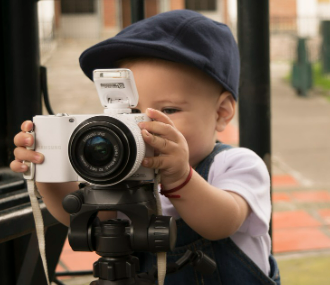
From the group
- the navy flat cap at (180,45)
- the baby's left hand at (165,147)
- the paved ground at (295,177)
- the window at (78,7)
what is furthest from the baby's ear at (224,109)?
the window at (78,7)

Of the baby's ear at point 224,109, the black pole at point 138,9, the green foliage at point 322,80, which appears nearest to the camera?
the baby's ear at point 224,109

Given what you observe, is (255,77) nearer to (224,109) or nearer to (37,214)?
(224,109)

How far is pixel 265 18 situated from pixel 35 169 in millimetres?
872

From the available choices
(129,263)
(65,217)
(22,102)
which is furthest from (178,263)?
(22,102)

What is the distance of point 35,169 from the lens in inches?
46.6

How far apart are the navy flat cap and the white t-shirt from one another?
19cm

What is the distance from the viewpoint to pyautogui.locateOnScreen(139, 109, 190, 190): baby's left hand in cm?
107

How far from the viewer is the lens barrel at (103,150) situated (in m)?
0.99

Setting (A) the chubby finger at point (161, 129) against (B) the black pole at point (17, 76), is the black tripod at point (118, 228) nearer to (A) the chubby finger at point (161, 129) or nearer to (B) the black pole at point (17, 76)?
(A) the chubby finger at point (161, 129)

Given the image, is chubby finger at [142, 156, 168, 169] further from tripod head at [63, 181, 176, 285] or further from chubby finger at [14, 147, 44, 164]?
chubby finger at [14, 147, 44, 164]

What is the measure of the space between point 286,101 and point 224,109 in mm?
7468

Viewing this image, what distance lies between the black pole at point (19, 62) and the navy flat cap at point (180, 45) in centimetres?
27

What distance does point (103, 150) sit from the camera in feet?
3.28

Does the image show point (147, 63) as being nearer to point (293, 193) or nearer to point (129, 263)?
point (129, 263)
